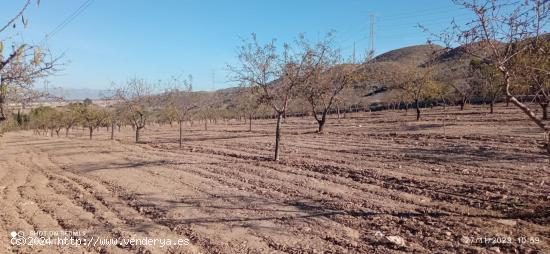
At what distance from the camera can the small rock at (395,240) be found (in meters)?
7.05

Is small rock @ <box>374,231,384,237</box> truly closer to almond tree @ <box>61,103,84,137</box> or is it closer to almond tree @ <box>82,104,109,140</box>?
almond tree @ <box>82,104,109,140</box>

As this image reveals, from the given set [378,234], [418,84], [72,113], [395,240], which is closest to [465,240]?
[395,240]

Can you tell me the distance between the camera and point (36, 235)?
8406 millimetres

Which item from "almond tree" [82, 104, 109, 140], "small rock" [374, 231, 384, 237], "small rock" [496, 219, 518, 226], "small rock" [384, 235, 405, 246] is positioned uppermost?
"almond tree" [82, 104, 109, 140]

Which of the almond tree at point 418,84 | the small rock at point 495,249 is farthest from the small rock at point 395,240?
the almond tree at point 418,84

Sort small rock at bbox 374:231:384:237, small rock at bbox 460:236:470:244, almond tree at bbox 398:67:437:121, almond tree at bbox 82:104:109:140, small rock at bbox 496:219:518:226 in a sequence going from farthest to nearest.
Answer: almond tree at bbox 82:104:109:140
almond tree at bbox 398:67:437:121
small rock at bbox 496:219:518:226
small rock at bbox 374:231:384:237
small rock at bbox 460:236:470:244

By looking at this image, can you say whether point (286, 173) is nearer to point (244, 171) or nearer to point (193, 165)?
point (244, 171)

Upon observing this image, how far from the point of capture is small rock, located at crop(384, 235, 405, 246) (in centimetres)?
705

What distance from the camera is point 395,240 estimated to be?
23.5 feet

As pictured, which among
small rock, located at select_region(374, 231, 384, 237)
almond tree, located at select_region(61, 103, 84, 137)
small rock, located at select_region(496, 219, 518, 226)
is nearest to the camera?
small rock, located at select_region(374, 231, 384, 237)

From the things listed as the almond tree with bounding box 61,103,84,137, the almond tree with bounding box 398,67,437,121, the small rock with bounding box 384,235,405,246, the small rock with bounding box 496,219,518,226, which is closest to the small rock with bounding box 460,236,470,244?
the small rock with bounding box 384,235,405,246

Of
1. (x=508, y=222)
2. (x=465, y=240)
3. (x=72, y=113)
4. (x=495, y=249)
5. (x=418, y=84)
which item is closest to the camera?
(x=495, y=249)

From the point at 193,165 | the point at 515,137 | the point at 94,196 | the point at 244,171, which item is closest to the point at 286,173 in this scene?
the point at 244,171

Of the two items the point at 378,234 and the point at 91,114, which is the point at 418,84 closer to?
the point at 378,234
